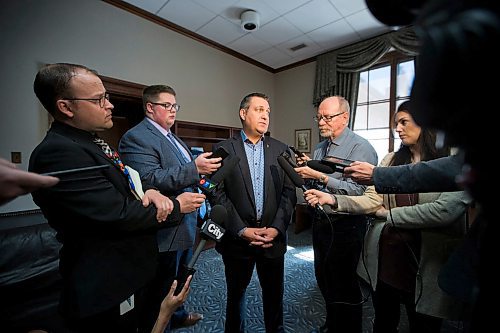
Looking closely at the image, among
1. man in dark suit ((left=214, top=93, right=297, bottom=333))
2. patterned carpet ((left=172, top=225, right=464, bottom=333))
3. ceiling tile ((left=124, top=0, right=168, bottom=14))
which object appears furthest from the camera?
ceiling tile ((left=124, top=0, right=168, bottom=14))

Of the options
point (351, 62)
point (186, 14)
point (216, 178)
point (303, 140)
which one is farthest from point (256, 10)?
point (216, 178)

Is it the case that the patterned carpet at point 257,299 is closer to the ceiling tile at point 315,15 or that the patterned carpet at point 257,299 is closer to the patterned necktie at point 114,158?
the patterned necktie at point 114,158

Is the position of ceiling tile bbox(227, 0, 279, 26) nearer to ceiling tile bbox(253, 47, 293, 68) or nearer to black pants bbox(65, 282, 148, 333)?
ceiling tile bbox(253, 47, 293, 68)

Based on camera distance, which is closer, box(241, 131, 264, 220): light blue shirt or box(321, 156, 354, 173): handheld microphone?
box(321, 156, 354, 173): handheld microphone

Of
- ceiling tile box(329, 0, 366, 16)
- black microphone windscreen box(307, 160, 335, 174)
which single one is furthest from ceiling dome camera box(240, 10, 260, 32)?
black microphone windscreen box(307, 160, 335, 174)

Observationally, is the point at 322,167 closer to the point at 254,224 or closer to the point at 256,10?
the point at 254,224

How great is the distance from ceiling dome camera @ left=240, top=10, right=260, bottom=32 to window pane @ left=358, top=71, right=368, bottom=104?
1879mm

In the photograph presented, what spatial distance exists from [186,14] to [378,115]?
3.07 metres

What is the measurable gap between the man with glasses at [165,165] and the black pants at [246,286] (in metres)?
0.36

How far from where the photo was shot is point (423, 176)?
795mm

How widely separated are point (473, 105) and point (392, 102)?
389 cm

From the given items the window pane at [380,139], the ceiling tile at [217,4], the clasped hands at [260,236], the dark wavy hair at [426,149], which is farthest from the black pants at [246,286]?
the window pane at [380,139]

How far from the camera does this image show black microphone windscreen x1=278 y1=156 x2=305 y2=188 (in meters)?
1.27

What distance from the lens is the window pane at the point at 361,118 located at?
3888mm
